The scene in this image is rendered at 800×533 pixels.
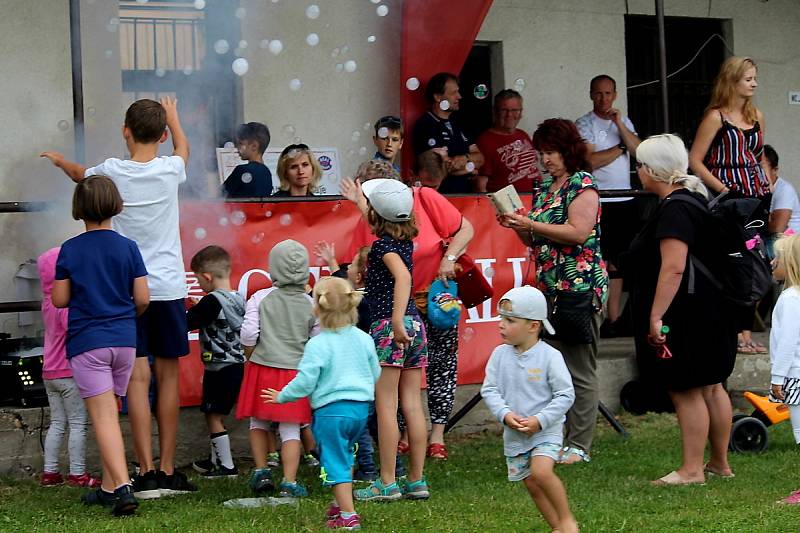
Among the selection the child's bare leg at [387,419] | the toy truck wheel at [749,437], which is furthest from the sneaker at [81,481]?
the toy truck wheel at [749,437]

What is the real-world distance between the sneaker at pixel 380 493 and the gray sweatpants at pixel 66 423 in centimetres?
159

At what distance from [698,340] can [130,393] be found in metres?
2.86

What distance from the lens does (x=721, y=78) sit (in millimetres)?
8656

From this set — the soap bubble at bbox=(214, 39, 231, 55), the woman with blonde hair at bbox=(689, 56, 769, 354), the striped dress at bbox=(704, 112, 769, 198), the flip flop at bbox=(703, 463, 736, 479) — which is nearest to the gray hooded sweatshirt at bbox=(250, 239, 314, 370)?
the flip flop at bbox=(703, 463, 736, 479)

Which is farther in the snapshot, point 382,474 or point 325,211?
point 325,211

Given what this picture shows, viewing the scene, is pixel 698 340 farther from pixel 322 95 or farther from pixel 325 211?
pixel 322 95

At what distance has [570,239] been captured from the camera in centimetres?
717

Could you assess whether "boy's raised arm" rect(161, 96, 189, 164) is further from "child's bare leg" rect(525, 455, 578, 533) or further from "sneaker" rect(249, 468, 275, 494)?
"child's bare leg" rect(525, 455, 578, 533)

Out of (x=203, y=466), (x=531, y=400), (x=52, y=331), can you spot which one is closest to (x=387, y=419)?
(x=531, y=400)

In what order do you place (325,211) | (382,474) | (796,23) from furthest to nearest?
(796,23) < (325,211) < (382,474)

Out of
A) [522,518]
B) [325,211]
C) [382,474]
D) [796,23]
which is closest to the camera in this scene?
[522,518]

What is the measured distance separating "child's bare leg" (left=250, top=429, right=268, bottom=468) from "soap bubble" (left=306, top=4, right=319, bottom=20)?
4002 millimetres

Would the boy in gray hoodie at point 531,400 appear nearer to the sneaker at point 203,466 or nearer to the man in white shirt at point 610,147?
the sneaker at point 203,466

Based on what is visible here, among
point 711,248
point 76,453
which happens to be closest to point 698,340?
point 711,248
